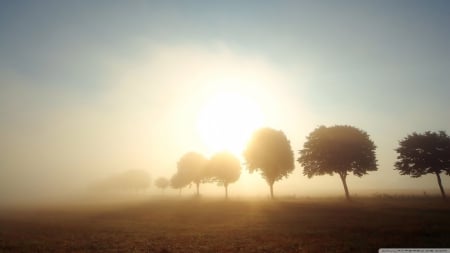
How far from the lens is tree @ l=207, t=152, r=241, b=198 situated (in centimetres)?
9194

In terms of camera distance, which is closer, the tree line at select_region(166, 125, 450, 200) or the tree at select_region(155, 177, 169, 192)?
the tree line at select_region(166, 125, 450, 200)

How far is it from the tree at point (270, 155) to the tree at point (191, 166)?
37644 mm

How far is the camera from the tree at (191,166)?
110 meters

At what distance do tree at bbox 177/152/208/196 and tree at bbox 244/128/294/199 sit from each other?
1482 inches

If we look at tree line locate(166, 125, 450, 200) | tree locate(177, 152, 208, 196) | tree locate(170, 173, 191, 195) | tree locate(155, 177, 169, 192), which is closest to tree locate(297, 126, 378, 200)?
tree line locate(166, 125, 450, 200)

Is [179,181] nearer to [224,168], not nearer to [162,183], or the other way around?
[224,168]

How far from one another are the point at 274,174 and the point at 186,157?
5107 cm

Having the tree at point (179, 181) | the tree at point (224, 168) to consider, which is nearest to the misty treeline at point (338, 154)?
the tree at point (224, 168)

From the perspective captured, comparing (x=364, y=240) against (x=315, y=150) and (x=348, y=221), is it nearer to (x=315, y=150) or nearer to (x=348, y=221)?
(x=348, y=221)

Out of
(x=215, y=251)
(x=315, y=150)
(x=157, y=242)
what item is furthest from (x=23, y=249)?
(x=315, y=150)

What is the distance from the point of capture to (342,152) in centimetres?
6175

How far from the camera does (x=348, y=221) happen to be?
31375 millimetres

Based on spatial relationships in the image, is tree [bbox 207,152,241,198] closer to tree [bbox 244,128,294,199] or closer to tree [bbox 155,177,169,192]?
tree [bbox 244,128,294,199]

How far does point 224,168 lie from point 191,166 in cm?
2579
